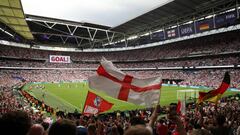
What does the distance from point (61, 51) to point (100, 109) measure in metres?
81.0

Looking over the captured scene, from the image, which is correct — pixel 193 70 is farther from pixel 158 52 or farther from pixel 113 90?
pixel 113 90

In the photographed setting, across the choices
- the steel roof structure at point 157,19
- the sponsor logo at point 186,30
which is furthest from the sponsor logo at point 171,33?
the sponsor logo at point 186,30

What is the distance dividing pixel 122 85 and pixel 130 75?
0.39m

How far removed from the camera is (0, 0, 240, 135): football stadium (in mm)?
5824

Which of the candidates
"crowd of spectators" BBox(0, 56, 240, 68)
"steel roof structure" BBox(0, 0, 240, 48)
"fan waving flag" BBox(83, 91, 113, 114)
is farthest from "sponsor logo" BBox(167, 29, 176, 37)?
"fan waving flag" BBox(83, 91, 113, 114)

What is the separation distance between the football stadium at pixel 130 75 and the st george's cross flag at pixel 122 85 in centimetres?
3

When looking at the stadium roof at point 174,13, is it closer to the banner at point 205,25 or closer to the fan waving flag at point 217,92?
the banner at point 205,25

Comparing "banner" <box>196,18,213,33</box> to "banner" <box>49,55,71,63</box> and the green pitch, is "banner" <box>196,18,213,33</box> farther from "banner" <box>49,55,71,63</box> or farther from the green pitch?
"banner" <box>49,55,71,63</box>

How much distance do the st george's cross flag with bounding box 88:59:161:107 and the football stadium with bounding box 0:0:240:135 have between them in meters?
0.03

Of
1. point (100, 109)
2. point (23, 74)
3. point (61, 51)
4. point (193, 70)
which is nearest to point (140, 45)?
point (193, 70)

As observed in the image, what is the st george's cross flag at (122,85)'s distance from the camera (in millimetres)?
6168

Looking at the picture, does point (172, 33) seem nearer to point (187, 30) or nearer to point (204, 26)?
point (187, 30)

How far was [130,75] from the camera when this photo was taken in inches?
264

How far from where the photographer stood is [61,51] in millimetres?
85562
